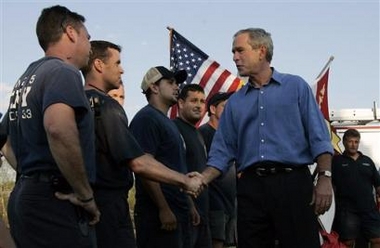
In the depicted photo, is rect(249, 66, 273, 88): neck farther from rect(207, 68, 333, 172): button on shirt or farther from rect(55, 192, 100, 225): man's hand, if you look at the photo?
rect(55, 192, 100, 225): man's hand

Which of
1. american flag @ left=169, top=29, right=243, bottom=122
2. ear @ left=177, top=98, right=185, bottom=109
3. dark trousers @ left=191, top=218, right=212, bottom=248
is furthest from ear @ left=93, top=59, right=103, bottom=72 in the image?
american flag @ left=169, top=29, right=243, bottom=122

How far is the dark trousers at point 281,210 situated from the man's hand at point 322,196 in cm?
6

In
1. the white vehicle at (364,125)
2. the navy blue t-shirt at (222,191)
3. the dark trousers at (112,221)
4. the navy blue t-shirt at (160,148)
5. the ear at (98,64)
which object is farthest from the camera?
the white vehicle at (364,125)

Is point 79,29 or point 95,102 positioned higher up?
point 79,29

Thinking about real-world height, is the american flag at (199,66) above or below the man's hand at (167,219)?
above

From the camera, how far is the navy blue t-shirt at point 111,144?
4449 mm

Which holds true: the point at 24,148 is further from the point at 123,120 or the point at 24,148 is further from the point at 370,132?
the point at 370,132

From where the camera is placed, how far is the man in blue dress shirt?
4.72 m

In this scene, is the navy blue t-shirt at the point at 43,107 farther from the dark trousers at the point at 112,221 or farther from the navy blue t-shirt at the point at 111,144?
the dark trousers at the point at 112,221

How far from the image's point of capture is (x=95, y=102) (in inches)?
182

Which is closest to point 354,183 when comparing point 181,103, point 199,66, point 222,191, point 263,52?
point 199,66

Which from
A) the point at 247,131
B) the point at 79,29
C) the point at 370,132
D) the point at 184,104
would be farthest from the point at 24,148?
the point at 370,132

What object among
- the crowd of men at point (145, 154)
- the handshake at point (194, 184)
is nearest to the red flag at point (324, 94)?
the crowd of men at point (145, 154)

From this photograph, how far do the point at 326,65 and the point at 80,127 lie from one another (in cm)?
945
